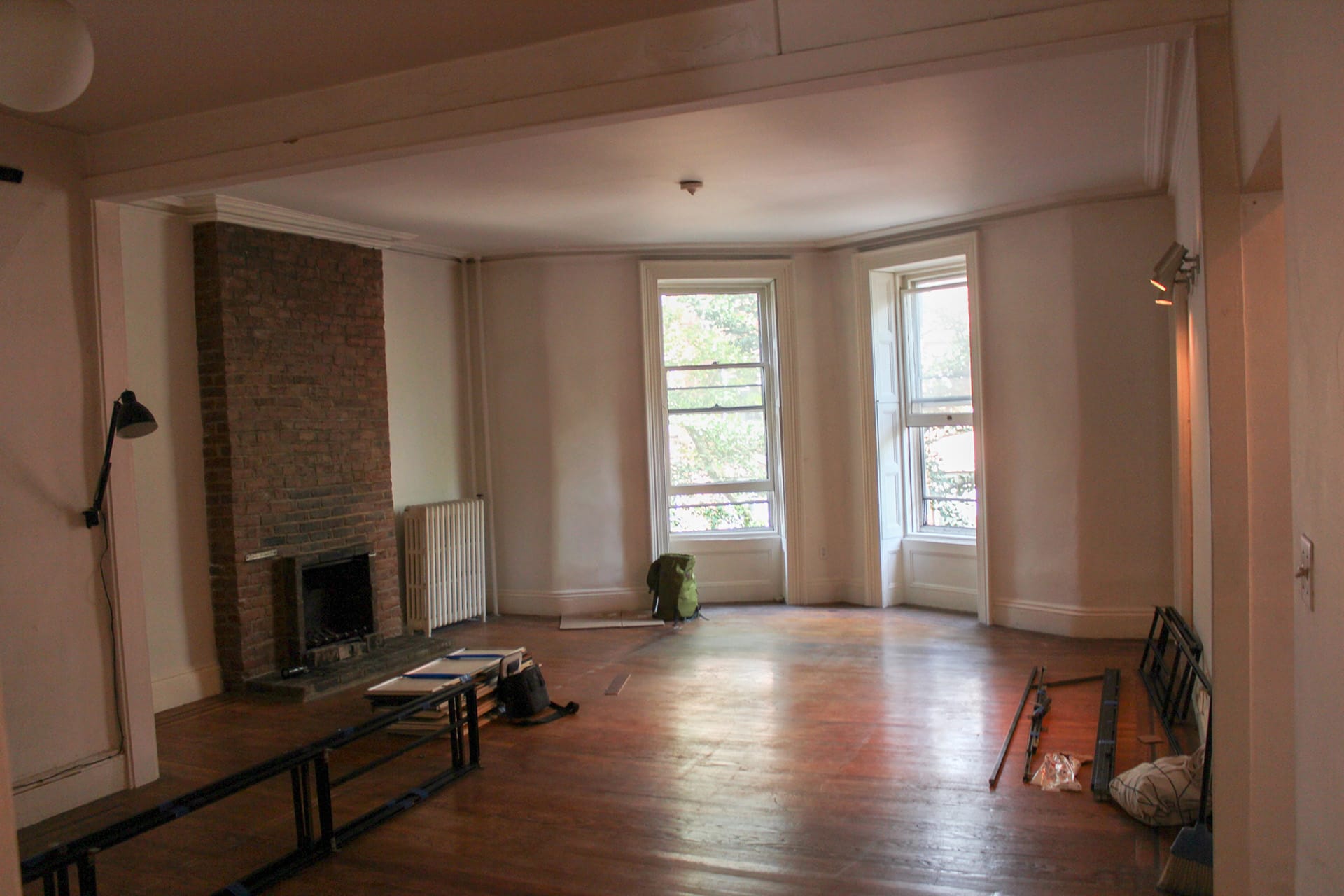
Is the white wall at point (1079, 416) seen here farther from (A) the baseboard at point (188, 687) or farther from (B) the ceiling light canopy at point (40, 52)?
(B) the ceiling light canopy at point (40, 52)

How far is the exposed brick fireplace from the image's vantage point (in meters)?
5.59

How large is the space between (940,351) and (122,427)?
567 centimetres

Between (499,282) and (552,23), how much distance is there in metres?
4.68

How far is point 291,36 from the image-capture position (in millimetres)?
3219

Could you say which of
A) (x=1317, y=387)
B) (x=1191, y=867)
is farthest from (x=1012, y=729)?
(x=1317, y=387)

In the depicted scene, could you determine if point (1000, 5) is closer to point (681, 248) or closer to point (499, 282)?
point (681, 248)

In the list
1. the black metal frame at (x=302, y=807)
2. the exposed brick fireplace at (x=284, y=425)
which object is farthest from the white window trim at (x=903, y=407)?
the black metal frame at (x=302, y=807)

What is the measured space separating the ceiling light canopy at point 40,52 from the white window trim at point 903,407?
5.88 meters

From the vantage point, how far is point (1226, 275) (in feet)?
9.11

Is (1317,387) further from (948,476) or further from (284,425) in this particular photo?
(948,476)

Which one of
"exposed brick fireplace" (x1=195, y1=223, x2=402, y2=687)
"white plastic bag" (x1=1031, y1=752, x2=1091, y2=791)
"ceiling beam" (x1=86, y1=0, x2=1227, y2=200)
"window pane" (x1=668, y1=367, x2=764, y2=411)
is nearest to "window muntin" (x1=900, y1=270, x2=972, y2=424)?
"window pane" (x1=668, y1=367, x2=764, y2=411)

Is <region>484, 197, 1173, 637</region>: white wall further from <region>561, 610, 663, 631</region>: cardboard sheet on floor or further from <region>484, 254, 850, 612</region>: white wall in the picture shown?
<region>561, 610, 663, 631</region>: cardboard sheet on floor

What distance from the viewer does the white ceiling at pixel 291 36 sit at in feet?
9.90

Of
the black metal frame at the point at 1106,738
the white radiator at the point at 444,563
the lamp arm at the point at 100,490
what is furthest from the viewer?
the white radiator at the point at 444,563
